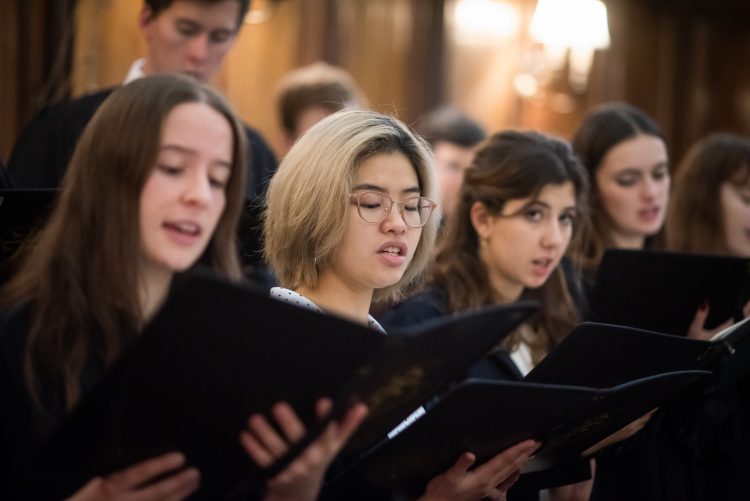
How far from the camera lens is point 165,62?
10.5ft

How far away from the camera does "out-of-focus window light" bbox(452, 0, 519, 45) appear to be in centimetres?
647

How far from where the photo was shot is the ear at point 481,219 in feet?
10.1

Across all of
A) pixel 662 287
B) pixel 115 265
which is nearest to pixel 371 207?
pixel 115 265

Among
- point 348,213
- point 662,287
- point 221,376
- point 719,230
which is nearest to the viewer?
point 221,376

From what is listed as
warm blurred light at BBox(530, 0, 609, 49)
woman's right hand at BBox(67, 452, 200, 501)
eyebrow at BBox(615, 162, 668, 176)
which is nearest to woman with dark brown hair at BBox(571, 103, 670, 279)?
eyebrow at BBox(615, 162, 668, 176)

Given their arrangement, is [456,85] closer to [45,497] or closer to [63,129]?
[63,129]

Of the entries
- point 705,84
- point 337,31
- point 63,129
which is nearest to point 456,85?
point 337,31

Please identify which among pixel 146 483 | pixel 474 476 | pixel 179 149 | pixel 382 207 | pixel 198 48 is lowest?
pixel 474 476

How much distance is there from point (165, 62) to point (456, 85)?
352 centimetres

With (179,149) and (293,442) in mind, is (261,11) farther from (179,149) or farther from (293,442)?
(293,442)

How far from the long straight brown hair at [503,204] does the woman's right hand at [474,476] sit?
846 mm

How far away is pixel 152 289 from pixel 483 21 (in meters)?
5.01

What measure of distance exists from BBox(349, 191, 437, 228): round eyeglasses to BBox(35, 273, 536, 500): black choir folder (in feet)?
2.09

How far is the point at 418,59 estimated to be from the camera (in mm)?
6160
